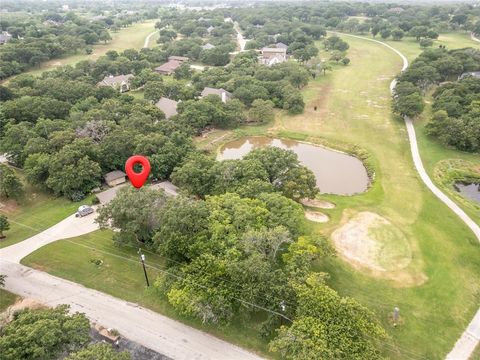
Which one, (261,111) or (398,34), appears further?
(398,34)

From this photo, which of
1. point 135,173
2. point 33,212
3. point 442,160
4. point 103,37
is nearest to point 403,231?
point 442,160

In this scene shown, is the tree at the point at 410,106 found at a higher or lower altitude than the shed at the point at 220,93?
lower

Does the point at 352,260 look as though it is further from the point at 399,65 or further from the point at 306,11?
the point at 306,11

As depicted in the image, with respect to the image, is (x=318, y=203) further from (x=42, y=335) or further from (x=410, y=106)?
(x=410, y=106)

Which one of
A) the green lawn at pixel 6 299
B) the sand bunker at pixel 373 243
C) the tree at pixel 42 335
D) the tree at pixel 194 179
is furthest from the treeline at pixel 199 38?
the tree at pixel 42 335

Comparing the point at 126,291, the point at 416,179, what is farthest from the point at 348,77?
the point at 126,291

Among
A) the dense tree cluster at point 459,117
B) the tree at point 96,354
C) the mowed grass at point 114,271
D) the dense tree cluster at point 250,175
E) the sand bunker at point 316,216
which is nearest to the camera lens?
the tree at point 96,354

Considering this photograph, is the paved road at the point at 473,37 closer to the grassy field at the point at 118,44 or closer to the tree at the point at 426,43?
the tree at the point at 426,43
